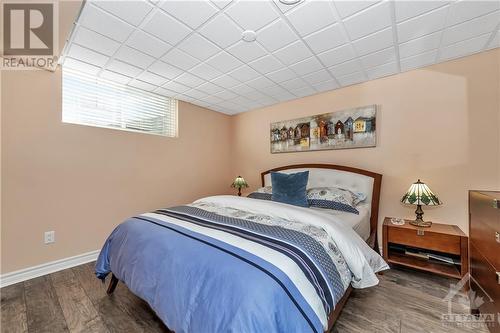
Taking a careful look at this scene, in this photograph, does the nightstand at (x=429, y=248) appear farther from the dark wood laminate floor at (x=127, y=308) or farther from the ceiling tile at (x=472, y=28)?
the ceiling tile at (x=472, y=28)

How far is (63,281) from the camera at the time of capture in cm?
211

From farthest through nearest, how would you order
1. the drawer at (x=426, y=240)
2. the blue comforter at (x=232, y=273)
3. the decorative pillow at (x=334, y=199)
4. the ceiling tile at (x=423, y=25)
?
the decorative pillow at (x=334, y=199) < the drawer at (x=426, y=240) < the ceiling tile at (x=423, y=25) < the blue comforter at (x=232, y=273)

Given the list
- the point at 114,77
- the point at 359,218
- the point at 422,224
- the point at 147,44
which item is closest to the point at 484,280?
the point at 422,224

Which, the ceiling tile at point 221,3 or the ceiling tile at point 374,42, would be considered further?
the ceiling tile at point 374,42

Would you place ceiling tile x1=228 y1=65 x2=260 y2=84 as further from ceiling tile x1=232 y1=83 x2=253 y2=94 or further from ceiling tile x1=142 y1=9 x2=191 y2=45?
ceiling tile x1=142 y1=9 x2=191 y2=45

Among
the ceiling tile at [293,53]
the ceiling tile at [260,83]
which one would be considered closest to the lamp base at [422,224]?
the ceiling tile at [293,53]

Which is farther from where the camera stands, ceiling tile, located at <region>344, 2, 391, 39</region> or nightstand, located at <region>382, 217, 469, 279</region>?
nightstand, located at <region>382, 217, 469, 279</region>

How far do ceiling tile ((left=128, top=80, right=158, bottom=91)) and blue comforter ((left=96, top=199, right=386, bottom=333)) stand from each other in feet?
6.43

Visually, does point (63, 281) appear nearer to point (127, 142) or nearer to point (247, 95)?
point (127, 142)

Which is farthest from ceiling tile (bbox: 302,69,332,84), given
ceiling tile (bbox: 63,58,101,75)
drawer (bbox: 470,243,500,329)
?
ceiling tile (bbox: 63,58,101,75)

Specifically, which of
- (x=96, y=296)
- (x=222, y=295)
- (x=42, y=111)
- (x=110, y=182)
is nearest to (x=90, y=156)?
(x=110, y=182)

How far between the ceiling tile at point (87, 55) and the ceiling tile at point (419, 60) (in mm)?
3173

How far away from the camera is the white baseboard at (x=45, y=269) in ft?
6.71

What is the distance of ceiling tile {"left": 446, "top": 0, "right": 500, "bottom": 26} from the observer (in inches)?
59.4
